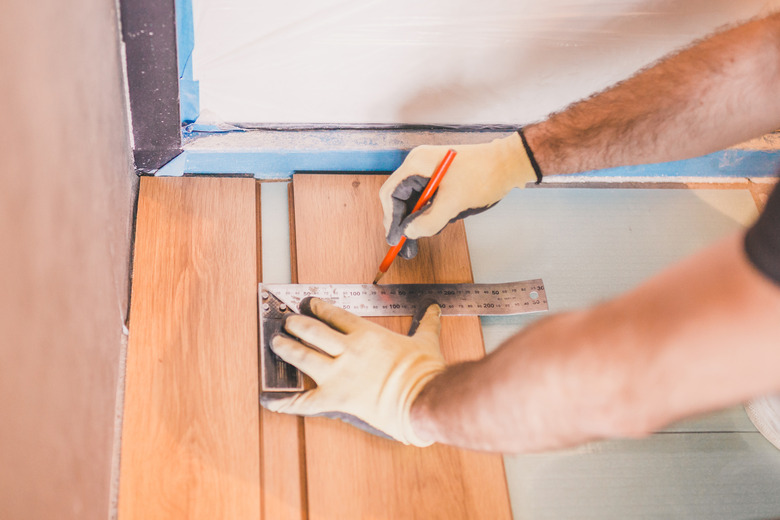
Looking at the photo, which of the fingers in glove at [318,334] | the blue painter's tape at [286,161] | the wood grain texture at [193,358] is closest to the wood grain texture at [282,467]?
the wood grain texture at [193,358]

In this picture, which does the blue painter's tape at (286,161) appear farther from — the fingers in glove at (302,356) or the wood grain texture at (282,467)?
the wood grain texture at (282,467)

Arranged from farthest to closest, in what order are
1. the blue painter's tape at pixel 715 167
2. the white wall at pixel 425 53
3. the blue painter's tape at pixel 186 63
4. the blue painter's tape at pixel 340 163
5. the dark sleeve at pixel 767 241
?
the blue painter's tape at pixel 715 167 → the blue painter's tape at pixel 340 163 → the white wall at pixel 425 53 → the blue painter's tape at pixel 186 63 → the dark sleeve at pixel 767 241

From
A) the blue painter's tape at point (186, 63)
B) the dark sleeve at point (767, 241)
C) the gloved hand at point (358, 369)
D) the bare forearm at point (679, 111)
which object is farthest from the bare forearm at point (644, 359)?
the blue painter's tape at point (186, 63)

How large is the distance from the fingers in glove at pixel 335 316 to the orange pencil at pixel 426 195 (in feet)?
0.52

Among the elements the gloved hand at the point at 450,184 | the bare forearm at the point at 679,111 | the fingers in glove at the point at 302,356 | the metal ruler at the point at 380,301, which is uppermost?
the bare forearm at the point at 679,111

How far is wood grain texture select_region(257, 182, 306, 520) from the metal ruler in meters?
0.06

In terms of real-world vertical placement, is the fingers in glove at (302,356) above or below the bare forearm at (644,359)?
below

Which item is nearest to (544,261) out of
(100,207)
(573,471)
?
(573,471)

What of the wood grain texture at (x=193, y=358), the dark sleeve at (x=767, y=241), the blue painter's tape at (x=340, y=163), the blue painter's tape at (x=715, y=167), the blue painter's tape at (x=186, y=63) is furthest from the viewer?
the blue painter's tape at (x=715, y=167)

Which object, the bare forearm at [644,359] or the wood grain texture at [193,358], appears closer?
the bare forearm at [644,359]

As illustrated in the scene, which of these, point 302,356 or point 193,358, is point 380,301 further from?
point 193,358

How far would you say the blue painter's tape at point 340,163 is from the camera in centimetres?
136

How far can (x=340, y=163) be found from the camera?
1.45 metres

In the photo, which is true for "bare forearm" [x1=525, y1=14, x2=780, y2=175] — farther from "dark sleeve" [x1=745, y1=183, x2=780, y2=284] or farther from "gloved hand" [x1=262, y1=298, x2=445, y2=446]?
"dark sleeve" [x1=745, y1=183, x2=780, y2=284]
